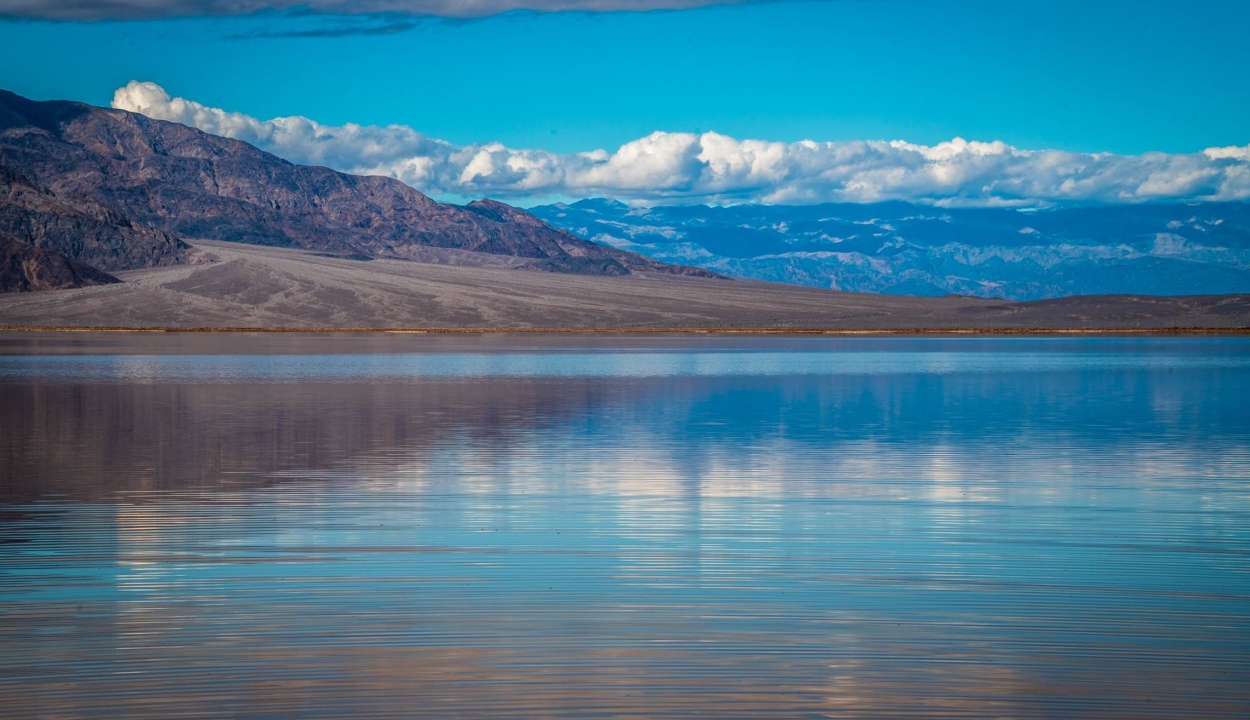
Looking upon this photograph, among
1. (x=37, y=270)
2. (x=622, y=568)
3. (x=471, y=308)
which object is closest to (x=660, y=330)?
(x=471, y=308)

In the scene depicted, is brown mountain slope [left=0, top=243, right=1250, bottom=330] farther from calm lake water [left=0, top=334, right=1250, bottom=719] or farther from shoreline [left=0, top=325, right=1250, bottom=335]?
calm lake water [left=0, top=334, right=1250, bottom=719]

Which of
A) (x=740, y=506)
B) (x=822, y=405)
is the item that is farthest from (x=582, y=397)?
(x=740, y=506)

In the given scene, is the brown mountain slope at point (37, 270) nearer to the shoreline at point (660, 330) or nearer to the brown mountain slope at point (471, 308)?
the brown mountain slope at point (471, 308)

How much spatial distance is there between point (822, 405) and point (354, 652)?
26.9m

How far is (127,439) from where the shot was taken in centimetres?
2570

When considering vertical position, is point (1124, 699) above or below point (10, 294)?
below

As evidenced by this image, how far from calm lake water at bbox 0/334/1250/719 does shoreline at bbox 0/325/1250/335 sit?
394ft

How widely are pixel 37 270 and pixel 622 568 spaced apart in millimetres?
179651

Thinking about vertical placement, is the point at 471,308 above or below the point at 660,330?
above

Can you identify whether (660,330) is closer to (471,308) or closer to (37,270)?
(471,308)

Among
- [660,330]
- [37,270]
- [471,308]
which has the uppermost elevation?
[37,270]

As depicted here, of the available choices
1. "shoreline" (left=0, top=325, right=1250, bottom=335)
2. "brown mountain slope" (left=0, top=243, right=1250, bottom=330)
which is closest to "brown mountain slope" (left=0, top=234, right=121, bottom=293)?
"brown mountain slope" (left=0, top=243, right=1250, bottom=330)

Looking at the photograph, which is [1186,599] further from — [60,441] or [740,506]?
[60,441]

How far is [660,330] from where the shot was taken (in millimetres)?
161000
